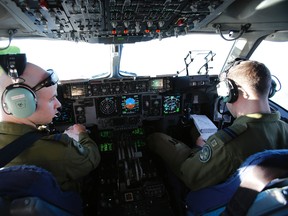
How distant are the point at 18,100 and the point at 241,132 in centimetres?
117

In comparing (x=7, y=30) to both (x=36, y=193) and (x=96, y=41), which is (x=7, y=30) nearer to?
(x=96, y=41)

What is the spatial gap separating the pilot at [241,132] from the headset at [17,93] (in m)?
0.98

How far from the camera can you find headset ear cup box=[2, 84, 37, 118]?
116 centimetres

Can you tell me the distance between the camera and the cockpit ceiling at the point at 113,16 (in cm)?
135

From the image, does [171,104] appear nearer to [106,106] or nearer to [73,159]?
[106,106]

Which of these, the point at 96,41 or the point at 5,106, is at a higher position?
the point at 96,41

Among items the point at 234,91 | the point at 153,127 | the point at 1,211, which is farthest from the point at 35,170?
the point at 153,127

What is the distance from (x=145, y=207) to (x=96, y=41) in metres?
1.60

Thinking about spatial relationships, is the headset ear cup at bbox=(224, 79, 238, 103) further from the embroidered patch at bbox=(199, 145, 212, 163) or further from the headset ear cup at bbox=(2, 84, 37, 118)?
the headset ear cup at bbox=(2, 84, 37, 118)

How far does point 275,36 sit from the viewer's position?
2654 mm

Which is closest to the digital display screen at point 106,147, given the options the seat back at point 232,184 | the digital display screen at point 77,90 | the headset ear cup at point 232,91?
the digital display screen at point 77,90

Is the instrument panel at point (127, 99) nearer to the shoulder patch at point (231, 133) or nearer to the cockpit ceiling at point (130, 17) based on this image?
the cockpit ceiling at point (130, 17)

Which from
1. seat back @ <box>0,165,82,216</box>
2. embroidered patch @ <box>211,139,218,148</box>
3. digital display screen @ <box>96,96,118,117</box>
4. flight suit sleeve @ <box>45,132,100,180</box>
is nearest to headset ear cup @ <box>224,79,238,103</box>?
embroidered patch @ <box>211,139,218,148</box>

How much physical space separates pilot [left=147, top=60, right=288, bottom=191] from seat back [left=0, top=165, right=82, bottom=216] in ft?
2.59
